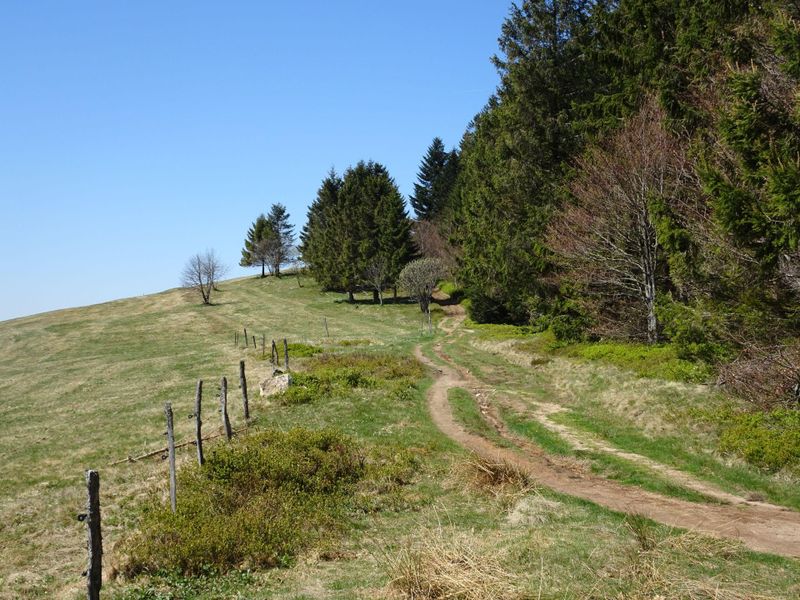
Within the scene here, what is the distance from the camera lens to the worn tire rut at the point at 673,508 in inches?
445

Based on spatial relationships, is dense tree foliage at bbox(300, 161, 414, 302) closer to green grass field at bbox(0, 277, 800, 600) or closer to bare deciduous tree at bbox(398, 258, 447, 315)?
bare deciduous tree at bbox(398, 258, 447, 315)

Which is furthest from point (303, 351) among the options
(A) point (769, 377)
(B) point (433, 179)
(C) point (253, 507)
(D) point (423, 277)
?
(B) point (433, 179)

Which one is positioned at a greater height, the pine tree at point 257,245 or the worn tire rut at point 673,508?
the pine tree at point 257,245

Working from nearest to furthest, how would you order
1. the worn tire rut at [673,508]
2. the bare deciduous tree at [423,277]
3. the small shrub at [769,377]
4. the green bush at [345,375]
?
the worn tire rut at [673,508]
the small shrub at [769,377]
the green bush at [345,375]
the bare deciduous tree at [423,277]

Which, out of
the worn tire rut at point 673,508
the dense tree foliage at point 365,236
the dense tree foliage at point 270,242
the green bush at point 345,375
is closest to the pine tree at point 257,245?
the dense tree foliage at point 270,242

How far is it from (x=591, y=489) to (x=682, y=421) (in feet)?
18.0

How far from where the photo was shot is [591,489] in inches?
592

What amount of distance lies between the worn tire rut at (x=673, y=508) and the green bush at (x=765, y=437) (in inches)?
80.5

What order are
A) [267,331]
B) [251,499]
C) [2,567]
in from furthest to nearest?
[267,331] → [251,499] → [2,567]

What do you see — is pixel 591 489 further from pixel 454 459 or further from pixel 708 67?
pixel 708 67

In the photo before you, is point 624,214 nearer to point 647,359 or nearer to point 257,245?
point 647,359

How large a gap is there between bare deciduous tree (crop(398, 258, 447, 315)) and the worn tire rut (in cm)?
4641

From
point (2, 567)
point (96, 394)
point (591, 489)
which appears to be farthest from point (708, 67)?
point (96, 394)

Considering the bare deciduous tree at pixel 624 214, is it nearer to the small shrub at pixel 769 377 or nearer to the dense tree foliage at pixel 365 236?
the small shrub at pixel 769 377
